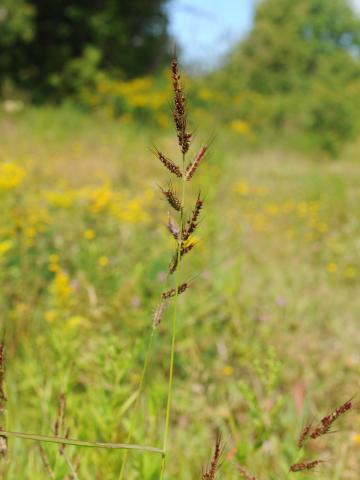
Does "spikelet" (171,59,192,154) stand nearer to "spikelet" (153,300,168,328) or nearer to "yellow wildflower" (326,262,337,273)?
"spikelet" (153,300,168,328)

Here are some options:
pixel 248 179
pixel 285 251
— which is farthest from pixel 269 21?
pixel 285 251

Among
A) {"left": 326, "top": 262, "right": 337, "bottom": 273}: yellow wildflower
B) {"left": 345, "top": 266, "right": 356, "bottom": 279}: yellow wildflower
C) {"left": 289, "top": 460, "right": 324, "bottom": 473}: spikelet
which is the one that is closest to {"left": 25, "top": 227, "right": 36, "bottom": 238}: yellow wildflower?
{"left": 326, "top": 262, "right": 337, "bottom": 273}: yellow wildflower

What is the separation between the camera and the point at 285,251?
4137mm

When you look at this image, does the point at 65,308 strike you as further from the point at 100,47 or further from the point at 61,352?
the point at 100,47

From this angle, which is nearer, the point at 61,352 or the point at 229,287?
the point at 61,352

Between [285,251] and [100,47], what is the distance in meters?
10.0

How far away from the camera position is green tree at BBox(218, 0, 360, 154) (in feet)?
41.3

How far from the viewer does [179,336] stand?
2.27 metres

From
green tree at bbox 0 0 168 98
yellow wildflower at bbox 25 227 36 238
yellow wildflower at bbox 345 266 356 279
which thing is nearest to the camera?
yellow wildflower at bbox 25 227 36 238

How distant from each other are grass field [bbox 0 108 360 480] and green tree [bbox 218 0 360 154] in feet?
28.8

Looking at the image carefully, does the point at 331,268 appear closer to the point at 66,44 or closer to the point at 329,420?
the point at 329,420

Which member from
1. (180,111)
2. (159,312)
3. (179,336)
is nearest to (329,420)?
(159,312)

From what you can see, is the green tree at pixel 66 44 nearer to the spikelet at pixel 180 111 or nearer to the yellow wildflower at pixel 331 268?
the yellow wildflower at pixel 331 268

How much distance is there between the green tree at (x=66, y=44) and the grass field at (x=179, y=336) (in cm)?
847
